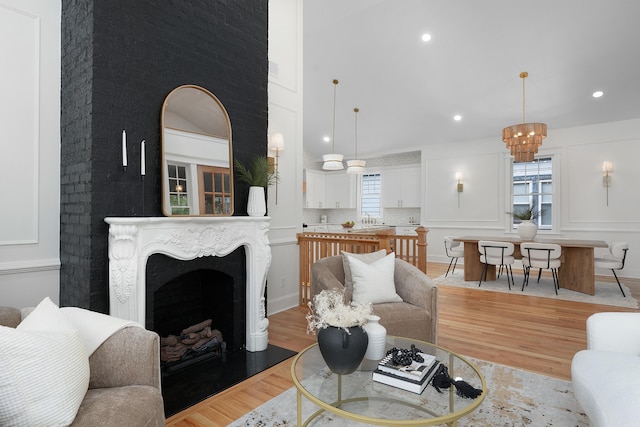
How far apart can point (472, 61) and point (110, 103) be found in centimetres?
553

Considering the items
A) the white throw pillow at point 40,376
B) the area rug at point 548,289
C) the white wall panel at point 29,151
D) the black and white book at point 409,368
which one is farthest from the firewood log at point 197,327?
the area rug at point 548,289

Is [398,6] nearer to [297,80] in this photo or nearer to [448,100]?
[297,80]

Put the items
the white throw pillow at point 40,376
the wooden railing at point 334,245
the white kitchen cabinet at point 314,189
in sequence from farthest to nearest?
the white kitchen cabinet at point 314,189 < the wooden railing at point 334,245 < the white throw pillow at point 40,376

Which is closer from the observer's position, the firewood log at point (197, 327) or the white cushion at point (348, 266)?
the firewood log at point (197, 327)

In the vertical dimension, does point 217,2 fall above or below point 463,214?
above

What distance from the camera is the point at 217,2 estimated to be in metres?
3.08

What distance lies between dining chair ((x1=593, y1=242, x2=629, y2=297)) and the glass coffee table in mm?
4970

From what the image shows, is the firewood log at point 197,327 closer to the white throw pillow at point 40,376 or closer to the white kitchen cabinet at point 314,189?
the white throw pillow at point 40,376

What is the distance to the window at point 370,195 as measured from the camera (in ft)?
32.6

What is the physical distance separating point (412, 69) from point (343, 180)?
4500 millimetres

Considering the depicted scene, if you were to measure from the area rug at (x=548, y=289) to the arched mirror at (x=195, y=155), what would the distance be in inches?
182

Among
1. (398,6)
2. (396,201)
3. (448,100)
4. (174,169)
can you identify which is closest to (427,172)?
(396,201)

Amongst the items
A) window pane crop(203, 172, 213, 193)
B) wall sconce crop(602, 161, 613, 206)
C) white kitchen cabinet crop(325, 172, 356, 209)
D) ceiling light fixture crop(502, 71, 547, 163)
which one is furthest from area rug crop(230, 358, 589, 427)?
white kitchen cabinet crop(325, 172, 356, 209)

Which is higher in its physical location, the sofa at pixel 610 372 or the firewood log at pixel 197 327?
the sofa at pixel 610 372
